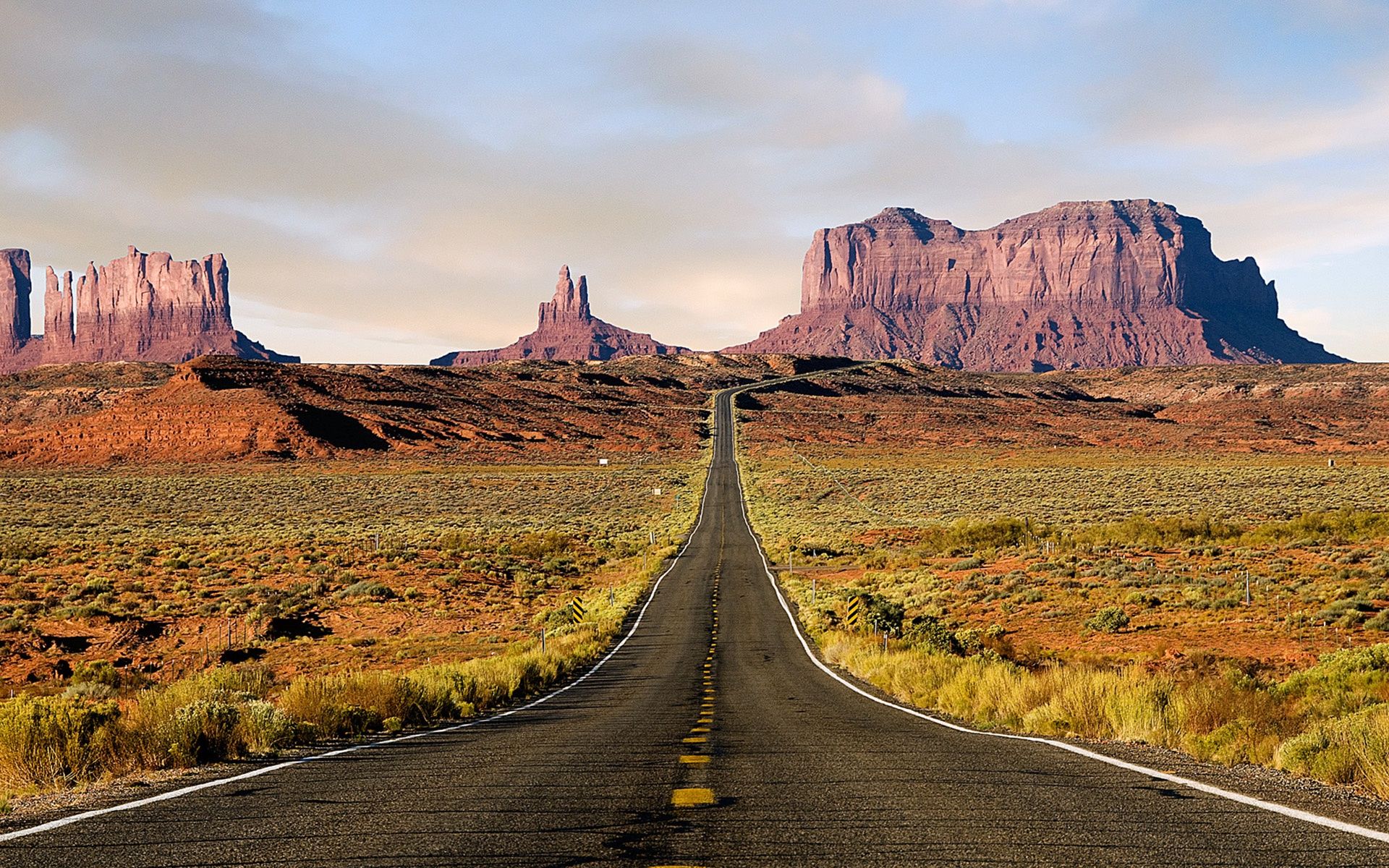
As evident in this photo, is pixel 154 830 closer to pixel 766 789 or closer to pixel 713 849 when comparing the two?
pixel 713 849

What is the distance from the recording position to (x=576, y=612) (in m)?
33.0

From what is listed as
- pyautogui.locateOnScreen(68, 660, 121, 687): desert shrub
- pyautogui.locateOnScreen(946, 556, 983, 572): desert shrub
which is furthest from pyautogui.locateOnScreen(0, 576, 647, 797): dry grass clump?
pyautogui.locateOnScreen(946, 556, 983, 572): desert shrub

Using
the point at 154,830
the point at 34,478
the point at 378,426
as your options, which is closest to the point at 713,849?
the point at 154,830

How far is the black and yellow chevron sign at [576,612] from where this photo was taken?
32.6 meters

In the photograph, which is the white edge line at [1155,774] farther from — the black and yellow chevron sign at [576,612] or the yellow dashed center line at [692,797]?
the black and yellow chevron sign at [576,612]

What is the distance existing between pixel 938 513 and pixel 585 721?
53811 mm

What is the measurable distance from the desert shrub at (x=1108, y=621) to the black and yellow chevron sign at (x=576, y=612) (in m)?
16.2

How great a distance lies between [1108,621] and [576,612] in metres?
17.0

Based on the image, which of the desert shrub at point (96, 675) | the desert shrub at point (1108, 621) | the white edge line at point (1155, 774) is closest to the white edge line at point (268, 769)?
the white edge line at point (1155, 774)

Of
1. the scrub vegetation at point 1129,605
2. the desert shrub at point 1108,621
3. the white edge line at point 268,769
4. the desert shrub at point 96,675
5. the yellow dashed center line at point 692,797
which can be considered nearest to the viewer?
the white edge line at point 268,769

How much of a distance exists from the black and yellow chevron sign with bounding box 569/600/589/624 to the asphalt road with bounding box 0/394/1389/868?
2028 centimetres

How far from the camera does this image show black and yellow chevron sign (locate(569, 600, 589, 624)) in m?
32.6

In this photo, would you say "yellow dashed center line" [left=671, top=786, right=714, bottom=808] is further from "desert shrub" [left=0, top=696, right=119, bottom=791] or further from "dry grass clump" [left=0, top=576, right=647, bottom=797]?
"desert shrub" [left=0, top=696, right=119, bottom=791]

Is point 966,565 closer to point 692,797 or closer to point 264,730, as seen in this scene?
point 264,730
